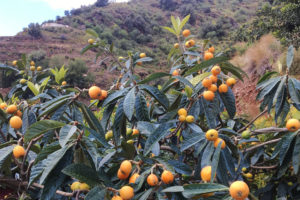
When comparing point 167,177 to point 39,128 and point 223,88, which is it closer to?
point 39,128

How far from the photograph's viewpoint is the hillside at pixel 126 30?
16.1 m

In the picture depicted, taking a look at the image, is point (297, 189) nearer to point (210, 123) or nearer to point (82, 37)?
point (210, 123)

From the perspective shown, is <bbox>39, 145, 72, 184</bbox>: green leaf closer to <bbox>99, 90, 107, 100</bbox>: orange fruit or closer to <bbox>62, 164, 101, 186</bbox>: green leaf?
<bbox>62, 164, 101, 186</bbox>: green leaf

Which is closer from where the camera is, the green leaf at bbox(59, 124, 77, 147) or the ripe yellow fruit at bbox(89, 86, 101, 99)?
the green leaf at bbox(59, 124, 77, 147)

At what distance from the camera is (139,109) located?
0.93 m

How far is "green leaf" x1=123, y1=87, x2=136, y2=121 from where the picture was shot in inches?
33.1

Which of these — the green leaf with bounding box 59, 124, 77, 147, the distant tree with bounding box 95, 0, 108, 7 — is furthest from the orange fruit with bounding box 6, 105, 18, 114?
the distant tree with bounding box 95, 0, 108, 7

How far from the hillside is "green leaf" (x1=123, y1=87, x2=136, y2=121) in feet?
40.1

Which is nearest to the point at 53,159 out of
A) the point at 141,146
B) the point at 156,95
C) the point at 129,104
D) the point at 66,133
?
the point at 66,133

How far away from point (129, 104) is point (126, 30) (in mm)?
21957

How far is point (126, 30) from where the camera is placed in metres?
21.6

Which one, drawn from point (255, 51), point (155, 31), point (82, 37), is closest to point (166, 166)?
point (255, 51)

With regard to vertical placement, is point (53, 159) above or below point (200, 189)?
above

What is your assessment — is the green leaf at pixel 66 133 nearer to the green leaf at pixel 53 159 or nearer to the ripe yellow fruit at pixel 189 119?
the green leaf at pixel 53 159
